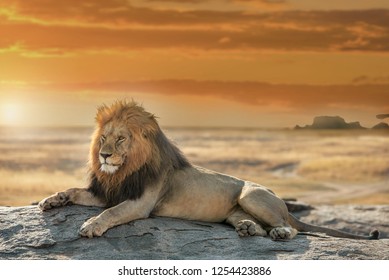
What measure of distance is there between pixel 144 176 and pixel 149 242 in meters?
0.57

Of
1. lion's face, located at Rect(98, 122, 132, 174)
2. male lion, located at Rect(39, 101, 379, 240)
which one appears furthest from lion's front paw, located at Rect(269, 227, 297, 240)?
lion's face, located at Rect(98, 122, 132, 174)

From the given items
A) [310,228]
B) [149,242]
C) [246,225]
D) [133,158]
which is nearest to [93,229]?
[149,242]

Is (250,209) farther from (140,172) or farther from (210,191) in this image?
(140,172)

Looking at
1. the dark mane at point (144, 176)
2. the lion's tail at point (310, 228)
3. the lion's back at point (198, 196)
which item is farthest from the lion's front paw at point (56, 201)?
the lion's tail at point (310, 228)

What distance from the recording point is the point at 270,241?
7109mm

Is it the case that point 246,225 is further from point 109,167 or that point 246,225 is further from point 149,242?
point 109,167

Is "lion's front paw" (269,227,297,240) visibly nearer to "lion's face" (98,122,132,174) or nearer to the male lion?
the male lion

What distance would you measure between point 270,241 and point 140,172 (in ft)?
4.04

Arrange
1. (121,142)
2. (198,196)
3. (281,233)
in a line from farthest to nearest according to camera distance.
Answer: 1. (198,196)
2. (281,233)
3. (121,142)

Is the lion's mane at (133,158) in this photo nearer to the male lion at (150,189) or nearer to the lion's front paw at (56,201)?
the male lion at (150,189)

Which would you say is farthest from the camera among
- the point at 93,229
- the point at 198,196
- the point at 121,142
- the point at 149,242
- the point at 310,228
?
the point at 310,228

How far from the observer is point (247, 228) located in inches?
282

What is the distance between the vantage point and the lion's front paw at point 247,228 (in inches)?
282
